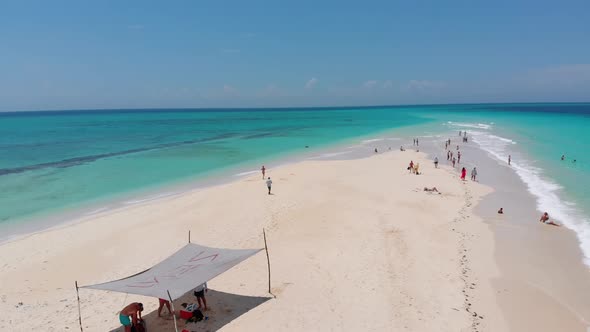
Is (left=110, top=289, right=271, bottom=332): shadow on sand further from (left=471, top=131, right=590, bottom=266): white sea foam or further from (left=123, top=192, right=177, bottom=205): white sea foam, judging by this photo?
(left=123, top=192, right=177, bottom=205): white sea foam

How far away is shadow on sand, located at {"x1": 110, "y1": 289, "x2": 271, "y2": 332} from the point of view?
978 centimetres

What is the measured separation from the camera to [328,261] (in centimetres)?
1332

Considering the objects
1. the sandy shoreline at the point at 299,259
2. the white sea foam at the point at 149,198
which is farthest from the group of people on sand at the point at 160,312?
the white sea foam at the point at 149,198

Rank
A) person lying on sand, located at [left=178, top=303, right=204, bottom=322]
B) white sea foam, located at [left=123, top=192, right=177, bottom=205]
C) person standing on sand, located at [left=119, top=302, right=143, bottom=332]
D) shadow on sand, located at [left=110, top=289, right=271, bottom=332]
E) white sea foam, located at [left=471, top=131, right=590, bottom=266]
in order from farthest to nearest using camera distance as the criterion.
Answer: white sea foam, located at [left=123, top=192, right=177, bottom=205] → white sea foam, located at [left=471, top=131, right=590, bottom=266] → person lying on sand, located at [left=178, top=303, right=204, bottom=322] → shadow on sand, located at [left=110, top=289, right=271, bottom=332] → person standing on sand, located at [left=119, top=302, right=143, bottom=332]

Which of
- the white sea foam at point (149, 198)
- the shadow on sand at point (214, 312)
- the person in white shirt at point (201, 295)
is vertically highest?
the person in white shirt at point (201, 295)

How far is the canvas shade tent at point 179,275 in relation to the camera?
360 inches

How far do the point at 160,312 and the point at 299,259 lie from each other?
Result: 518 cm

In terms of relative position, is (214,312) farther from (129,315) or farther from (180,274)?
(129,315)

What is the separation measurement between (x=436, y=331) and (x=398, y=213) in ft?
32.2

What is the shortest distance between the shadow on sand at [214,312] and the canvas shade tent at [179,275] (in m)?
1.26

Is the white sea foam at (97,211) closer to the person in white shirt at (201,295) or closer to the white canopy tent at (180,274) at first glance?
the white canopy tent at (180,274)

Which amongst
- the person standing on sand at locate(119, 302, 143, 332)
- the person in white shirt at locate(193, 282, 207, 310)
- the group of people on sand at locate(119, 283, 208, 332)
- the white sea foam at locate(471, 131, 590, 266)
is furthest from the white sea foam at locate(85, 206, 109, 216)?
the white sea foam at locate(471, 131, 590, 266)

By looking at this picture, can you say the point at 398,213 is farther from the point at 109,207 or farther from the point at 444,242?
the point at 109,207

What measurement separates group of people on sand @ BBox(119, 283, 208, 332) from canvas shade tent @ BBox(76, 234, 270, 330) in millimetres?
442
